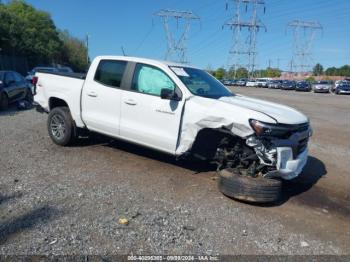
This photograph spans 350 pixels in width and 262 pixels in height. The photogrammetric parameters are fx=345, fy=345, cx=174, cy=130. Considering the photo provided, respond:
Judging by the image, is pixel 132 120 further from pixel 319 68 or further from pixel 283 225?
pixel 319 68

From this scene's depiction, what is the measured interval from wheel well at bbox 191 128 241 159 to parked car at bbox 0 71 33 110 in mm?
9701

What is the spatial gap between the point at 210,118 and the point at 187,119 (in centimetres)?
Result: 41

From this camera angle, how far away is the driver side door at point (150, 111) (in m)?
5.46

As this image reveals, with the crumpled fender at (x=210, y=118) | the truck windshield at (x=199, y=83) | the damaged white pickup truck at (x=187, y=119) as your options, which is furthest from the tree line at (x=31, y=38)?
the crumpled fender at (x=210, y=118)

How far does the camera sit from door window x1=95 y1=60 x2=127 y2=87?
626 cm

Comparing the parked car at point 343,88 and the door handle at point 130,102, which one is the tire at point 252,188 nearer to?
the door handle at point 130,102

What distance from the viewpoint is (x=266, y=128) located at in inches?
182

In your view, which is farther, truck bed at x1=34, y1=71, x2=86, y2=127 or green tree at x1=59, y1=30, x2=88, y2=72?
green tree at x1=59, y1=30, x2=88, y2=72

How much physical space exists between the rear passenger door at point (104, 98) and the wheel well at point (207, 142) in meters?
1.59

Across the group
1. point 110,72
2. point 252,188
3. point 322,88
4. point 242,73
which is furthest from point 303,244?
point 242,73

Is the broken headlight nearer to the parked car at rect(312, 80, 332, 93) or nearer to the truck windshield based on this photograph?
the truck windshield

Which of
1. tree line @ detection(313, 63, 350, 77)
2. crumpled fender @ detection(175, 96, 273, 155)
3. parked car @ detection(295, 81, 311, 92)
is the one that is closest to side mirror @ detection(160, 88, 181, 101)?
crumpled fender @ detection(175, 96, 273, 155)

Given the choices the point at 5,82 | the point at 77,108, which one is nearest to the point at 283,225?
the point at 77,108

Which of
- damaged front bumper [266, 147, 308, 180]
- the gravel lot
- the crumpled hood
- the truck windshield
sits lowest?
the gravel lot
